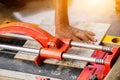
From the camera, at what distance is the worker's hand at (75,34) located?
1536 millimetres

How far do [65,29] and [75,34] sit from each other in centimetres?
5

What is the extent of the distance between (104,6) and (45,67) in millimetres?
718

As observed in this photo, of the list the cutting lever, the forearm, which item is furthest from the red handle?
the forearm

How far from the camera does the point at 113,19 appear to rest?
1990 mm

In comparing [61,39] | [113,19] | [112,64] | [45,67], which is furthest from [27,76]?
[113,19]

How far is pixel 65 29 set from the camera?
1.58 metres

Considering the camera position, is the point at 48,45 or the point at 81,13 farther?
the point at 81,13

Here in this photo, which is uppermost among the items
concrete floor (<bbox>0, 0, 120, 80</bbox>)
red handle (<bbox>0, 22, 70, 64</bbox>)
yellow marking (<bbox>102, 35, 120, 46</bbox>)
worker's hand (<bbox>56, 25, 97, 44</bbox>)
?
red handle (<bbox>0, 22, 70, 64</bbox>)

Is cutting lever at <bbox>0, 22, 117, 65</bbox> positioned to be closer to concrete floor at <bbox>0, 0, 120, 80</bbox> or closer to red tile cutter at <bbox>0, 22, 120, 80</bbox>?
red tile cutter at <bbox>0, 22, 120, 80</bbox>

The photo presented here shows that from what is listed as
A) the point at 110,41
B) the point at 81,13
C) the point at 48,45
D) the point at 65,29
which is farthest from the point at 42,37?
the point at 81,13

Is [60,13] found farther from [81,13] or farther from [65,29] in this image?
[81,13]

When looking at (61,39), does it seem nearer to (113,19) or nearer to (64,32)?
(64,32)

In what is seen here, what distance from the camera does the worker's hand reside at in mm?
1536

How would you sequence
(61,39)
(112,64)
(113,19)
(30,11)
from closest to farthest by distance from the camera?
(112,64)
(61,39)
(113,19)
(30,11)
